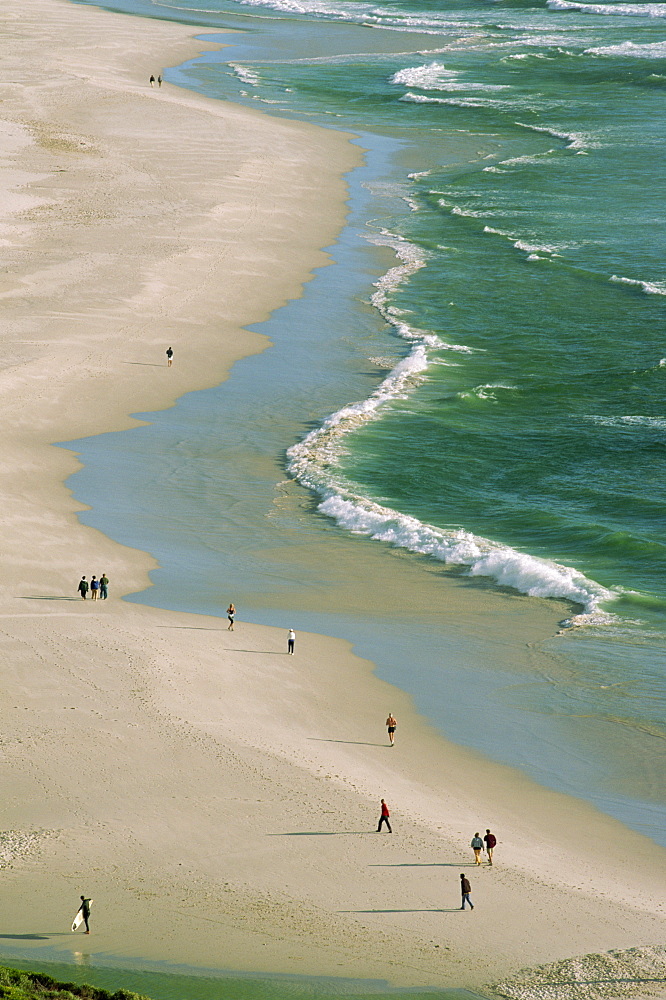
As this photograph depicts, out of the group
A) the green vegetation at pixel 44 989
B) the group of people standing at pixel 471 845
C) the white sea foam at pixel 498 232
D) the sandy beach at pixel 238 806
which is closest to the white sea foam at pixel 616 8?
the white sea foam at pixel 498 232

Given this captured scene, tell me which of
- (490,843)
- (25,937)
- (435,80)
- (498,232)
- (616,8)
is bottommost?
(25,937)

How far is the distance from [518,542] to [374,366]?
14270 millimetres

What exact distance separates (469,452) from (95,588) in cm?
1478

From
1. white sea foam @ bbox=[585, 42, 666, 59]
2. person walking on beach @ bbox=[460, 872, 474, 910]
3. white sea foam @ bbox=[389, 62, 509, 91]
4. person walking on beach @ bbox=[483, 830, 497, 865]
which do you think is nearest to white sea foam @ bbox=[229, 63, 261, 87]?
white sea foam @ bbox=[389, 62, 509, 91]

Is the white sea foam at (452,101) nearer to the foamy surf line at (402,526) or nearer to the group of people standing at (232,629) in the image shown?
the foamy surf line at (402,526)

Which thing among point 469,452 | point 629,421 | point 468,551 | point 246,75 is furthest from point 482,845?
point 246,75

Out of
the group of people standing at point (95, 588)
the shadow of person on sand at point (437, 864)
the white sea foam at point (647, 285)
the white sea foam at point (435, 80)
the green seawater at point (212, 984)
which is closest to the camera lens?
the green seawater at point (212, 984)

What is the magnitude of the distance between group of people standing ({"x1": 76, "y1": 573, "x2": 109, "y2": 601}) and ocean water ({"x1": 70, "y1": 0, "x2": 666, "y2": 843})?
116 centimetres

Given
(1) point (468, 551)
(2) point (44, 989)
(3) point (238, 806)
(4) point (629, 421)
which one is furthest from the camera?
(4) point (629, 421)

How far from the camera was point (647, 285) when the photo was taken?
171ft

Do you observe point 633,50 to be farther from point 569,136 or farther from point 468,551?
point 468,551

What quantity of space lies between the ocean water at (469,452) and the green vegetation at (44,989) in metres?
9.56

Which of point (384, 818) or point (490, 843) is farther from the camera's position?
point (384, 818)

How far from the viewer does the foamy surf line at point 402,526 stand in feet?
94.7
